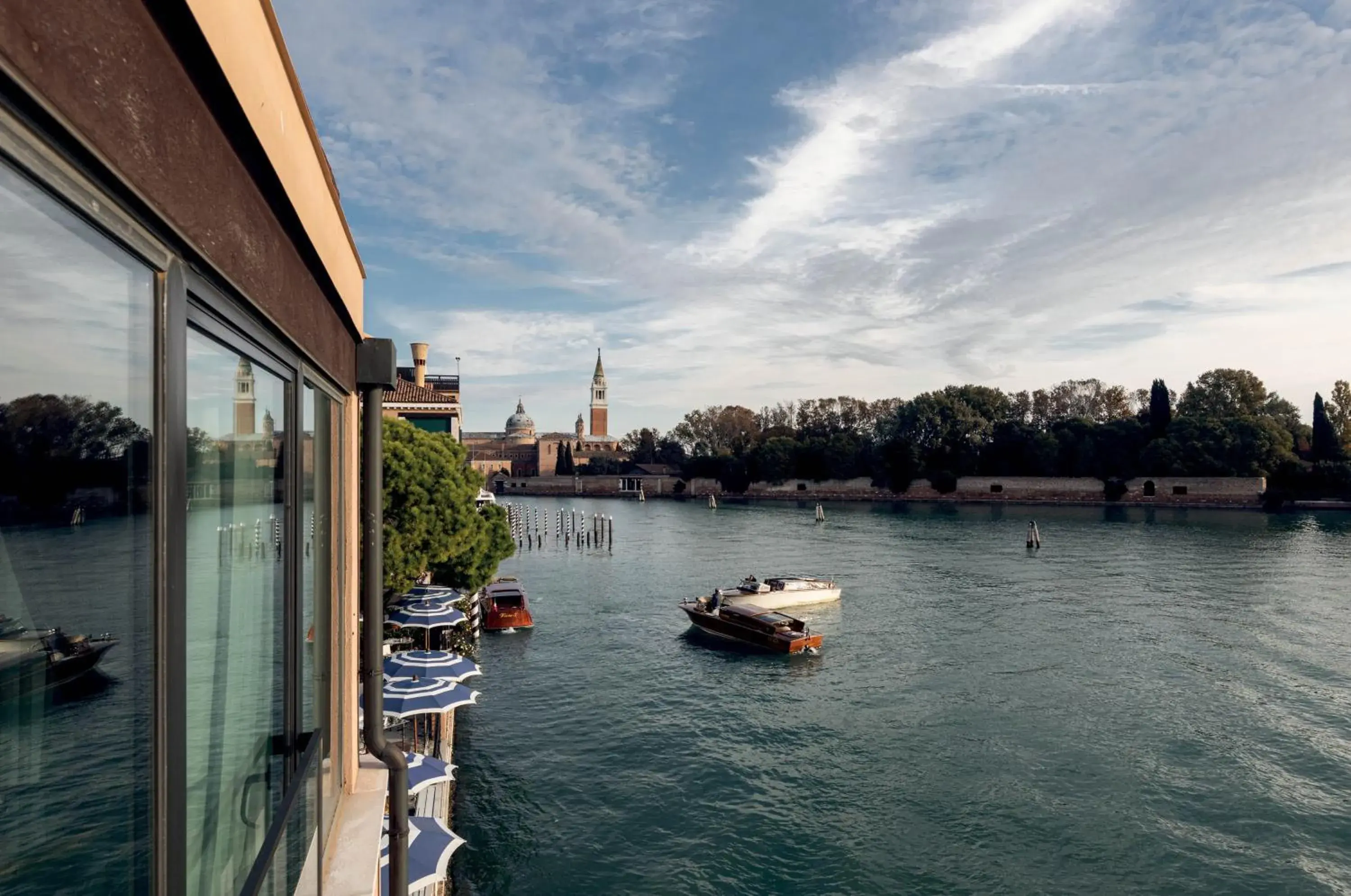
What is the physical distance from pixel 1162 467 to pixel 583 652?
2373 inches

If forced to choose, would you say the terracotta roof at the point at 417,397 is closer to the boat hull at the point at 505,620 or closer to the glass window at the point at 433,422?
the glass window at the point at 433,422

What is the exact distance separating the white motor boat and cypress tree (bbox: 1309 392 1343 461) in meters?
54.7

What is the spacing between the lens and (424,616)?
16.4 meters

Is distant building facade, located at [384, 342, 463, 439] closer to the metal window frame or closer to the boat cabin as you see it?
the boat cabin

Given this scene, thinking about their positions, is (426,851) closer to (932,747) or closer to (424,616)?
(424,616)

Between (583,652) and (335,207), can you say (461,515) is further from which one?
(335,207)

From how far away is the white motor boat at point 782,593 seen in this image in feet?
82.8

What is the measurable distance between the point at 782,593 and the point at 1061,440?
52.8 m

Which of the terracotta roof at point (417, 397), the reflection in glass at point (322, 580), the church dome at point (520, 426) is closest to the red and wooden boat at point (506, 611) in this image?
the terracotta roof at point (417, 397)

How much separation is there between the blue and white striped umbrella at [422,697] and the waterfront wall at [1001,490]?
2587 inches

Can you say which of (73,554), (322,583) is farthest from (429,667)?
(73,554)

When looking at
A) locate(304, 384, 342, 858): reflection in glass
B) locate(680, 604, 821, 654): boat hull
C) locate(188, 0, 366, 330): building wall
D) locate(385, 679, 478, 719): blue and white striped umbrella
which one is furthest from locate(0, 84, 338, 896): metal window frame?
locate(680, 604, 821, 654): boat hull

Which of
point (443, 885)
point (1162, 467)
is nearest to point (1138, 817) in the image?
point (443, 885)

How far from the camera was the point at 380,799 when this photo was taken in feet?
11.8
